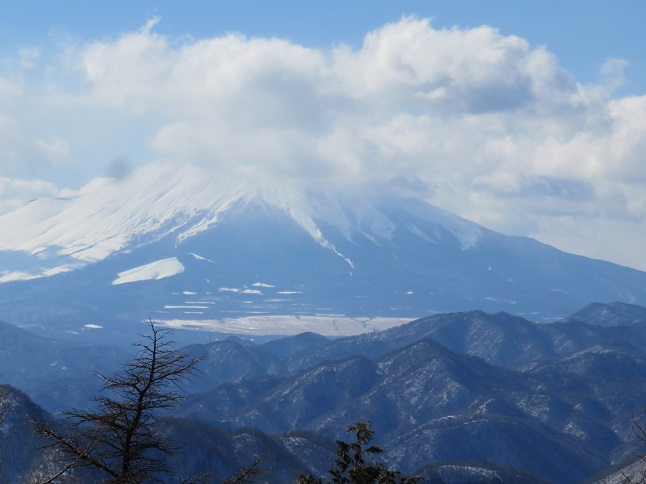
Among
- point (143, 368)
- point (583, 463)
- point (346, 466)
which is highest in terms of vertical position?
point (143, 368)

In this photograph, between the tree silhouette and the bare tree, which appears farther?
the tree silhouette

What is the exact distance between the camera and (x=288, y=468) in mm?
124500

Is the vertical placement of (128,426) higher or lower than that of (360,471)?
higher

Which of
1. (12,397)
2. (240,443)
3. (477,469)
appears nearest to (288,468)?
(240,443)

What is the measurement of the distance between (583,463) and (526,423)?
53.2 feet

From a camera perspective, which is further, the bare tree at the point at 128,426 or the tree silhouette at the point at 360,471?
the tree silhouette at the point at 360,471

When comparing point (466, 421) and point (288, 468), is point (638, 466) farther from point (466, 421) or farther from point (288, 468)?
point (466, 421)

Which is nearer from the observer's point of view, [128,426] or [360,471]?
[128,426]

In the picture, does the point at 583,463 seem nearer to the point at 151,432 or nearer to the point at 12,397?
the point at 12,397

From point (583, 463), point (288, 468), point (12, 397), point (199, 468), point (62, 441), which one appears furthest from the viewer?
point (583, 463)

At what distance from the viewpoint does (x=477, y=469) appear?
131875 mm

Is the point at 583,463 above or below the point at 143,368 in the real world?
below

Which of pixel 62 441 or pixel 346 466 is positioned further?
pixel 346 466

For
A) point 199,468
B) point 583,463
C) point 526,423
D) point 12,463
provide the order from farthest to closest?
1. point 526,423
2. point 583,463
3. point 199,468
4. point 12,463
